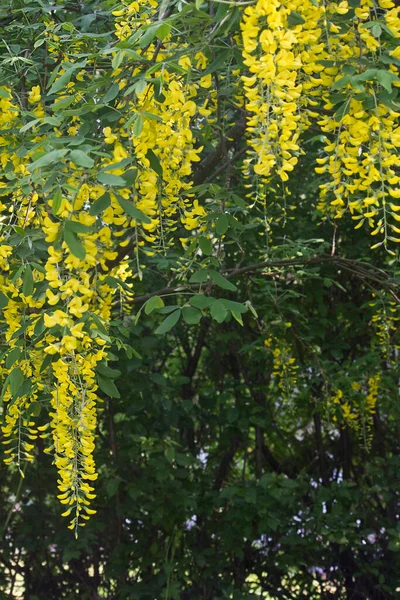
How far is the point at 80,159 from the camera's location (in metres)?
1.57

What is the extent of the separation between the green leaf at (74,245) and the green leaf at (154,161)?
0.32 metres

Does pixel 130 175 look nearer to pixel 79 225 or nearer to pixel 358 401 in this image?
pixel 79 225

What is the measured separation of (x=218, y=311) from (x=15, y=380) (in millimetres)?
518

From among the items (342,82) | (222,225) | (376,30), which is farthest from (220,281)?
(376,30)

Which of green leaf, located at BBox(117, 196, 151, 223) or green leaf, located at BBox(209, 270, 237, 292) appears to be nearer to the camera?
green leaf, located at BBox(117, 196, 151, 223)

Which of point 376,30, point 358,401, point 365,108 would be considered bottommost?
point 358,401

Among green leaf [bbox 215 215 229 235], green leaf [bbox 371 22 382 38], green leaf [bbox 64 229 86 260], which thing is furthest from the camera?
green leaf [bbox 215 215 229 235]

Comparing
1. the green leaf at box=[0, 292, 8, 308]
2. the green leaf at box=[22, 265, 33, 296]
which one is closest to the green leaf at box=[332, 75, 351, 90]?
the green leaf at box=[22, 265, 33, 296]

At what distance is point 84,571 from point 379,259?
218 cm

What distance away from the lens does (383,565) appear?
13.5 feet

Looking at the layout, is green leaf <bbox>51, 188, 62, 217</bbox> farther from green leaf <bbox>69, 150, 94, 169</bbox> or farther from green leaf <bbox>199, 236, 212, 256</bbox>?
green leaf <bbox>199, 236, 212, 256</bbox>

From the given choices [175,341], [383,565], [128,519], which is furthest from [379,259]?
[128,519]

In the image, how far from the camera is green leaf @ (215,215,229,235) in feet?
7.35

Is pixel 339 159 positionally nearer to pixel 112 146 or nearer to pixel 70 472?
pixel 112 146
